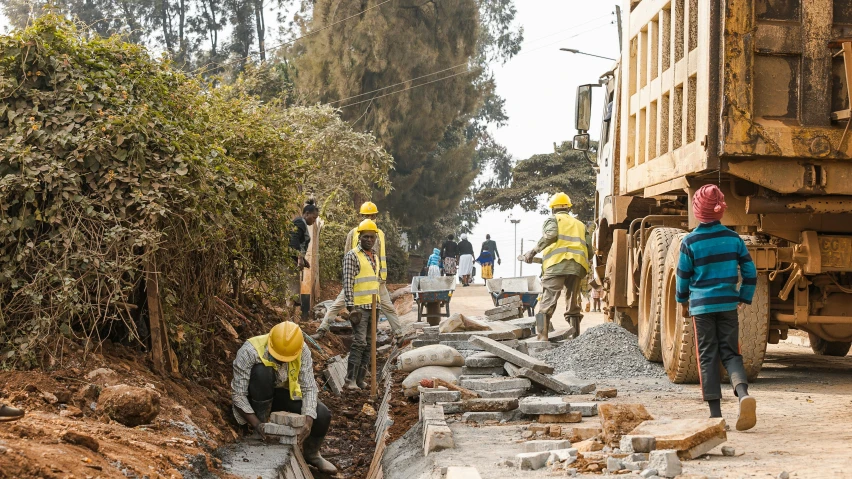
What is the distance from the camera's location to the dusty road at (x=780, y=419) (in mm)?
5688

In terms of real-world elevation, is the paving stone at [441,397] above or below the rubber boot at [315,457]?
above

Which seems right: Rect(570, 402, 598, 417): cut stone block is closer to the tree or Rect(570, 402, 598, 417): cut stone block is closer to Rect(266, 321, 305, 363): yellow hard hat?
Rect(266, 321, 305, 363): yellow hard hat

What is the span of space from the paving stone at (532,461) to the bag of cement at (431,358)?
472 cm

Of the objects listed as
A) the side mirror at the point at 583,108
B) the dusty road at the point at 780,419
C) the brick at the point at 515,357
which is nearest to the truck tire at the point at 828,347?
the dusty road at the point at 780,419

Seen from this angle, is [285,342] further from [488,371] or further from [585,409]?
[488,371]

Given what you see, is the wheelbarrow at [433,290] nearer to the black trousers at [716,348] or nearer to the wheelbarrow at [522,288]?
the wheelbarrow at [522,288]

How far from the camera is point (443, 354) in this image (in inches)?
430

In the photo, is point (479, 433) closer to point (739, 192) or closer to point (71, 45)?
point (739, 192)

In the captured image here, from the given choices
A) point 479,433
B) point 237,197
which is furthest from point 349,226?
point 479,433

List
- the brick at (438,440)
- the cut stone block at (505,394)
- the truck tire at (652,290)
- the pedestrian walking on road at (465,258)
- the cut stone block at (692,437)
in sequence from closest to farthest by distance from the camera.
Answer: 1. the cut stone block at (692,437)
2. the brick at (438,440)
3. the cut stone block at (505,394)
4. the truck tire at (652,290)
5. the pedestrian walking on road at (465,258)

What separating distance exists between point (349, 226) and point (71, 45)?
19889 mm

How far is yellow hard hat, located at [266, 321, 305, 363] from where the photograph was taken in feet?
27.4

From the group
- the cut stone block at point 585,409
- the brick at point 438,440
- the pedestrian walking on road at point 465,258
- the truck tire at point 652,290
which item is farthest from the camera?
the pedestrian walking on road at point 465,258

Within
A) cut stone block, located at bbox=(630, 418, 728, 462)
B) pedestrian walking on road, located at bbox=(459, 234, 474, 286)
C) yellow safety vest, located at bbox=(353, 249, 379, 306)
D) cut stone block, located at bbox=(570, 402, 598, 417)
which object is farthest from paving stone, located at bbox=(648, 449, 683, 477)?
pedestrian walking on road, located at bbox=(459, 234, 474, 286)
